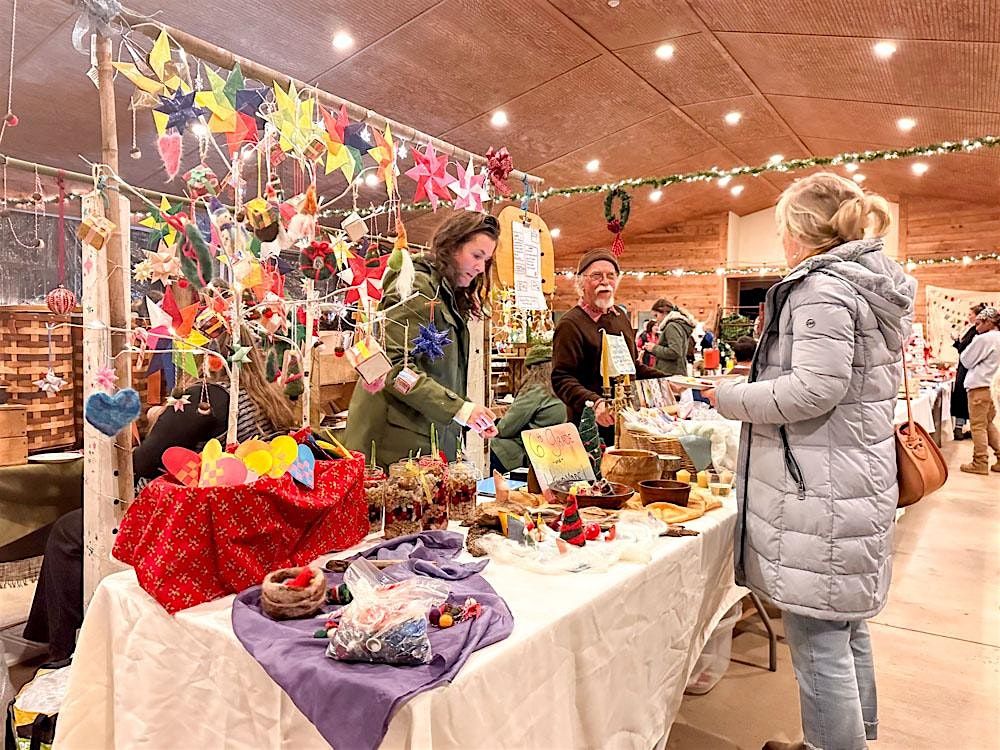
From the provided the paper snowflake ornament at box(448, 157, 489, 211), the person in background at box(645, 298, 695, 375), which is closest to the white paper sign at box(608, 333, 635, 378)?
the paper snowflake ornament at box(448, 157, 489, 211)

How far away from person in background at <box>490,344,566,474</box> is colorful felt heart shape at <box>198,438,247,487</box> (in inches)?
61.0

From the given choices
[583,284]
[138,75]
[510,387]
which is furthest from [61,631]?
[510,387]

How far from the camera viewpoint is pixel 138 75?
135 centimetres

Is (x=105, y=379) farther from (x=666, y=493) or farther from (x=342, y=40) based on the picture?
(x=342, y=40)

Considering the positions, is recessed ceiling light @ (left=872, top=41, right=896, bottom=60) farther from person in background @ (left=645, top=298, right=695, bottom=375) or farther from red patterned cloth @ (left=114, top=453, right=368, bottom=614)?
red patterned cloth @ (left=114, top=453, right=368, bottom=614)

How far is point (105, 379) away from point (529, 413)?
1.83m

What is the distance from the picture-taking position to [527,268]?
2520 mm

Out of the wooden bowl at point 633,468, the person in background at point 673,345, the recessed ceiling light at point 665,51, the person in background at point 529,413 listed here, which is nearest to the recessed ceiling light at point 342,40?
the recessed ceiling light at point 665,51

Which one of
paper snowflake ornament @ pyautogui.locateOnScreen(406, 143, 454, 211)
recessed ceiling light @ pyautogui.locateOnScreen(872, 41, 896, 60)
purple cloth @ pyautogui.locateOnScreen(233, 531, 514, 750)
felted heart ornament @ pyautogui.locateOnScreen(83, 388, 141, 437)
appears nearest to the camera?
purple cloth @ pyautogui.locateOnScreen(233, 531, 514, 750)

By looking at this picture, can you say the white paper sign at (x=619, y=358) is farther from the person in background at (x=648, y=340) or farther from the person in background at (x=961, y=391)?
the person in background at (x=961, y=391)

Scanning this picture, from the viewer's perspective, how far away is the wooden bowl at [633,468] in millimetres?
2025

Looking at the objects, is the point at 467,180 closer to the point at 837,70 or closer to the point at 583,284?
the point at 583,284

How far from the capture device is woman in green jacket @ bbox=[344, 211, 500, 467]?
1.96 m

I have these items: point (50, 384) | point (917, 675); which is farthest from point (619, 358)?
point (50, 384)
